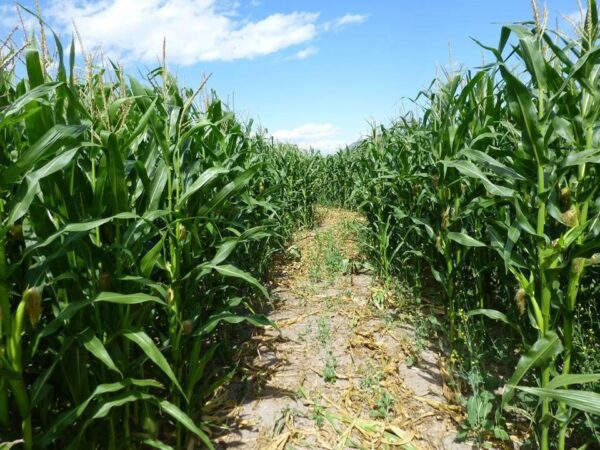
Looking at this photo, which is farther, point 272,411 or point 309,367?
point 309,367

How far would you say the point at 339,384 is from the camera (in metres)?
2.85

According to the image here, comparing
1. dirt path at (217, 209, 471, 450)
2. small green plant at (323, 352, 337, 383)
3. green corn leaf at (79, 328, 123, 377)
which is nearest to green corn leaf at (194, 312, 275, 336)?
dirt path at (217, 209, 471, 450)

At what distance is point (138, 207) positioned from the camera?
207cm

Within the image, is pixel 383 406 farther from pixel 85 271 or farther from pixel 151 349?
pixel 85 271

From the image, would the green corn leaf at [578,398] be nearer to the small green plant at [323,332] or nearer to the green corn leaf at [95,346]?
the green corn leaf at [95,346]

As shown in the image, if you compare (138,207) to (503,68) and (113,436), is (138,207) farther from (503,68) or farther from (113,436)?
(503,68)

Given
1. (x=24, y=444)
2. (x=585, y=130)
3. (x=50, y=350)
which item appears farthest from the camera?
(x=585, y=130)

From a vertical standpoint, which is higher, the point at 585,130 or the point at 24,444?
the point at 585,130

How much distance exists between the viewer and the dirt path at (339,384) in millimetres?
2340

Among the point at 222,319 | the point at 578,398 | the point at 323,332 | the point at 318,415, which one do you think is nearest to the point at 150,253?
the point at 222,319

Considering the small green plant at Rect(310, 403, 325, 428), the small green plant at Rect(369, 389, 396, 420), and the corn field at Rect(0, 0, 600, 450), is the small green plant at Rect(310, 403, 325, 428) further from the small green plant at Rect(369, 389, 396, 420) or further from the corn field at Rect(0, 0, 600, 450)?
the corn field at Rect(0, 0, 600, 450)

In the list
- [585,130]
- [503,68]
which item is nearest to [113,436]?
[503,68]

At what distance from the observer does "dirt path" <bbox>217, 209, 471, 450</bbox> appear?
92.1 inches

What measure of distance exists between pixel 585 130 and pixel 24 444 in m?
2.76
